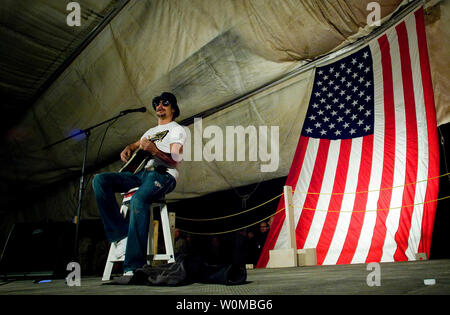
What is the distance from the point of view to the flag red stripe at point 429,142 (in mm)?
2637

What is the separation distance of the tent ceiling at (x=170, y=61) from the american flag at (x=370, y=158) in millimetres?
264

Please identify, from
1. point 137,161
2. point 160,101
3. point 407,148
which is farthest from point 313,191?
point 137,161

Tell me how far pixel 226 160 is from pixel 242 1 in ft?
6.53

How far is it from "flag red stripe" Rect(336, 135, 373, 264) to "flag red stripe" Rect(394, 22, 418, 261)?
37 centimetres

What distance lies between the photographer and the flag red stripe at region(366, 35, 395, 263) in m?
2.89

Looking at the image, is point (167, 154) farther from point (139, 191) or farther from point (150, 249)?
point (150, 249)

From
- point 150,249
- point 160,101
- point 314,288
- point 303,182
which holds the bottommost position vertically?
point 150,249

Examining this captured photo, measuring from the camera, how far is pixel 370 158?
3176 mm

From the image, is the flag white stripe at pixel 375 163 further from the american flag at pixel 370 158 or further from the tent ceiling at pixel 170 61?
the tent ceiling at pixel 170 61

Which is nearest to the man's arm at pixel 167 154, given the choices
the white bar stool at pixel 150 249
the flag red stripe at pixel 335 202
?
the white bar stool at pixel 150 249

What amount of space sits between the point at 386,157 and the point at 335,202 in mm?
749
